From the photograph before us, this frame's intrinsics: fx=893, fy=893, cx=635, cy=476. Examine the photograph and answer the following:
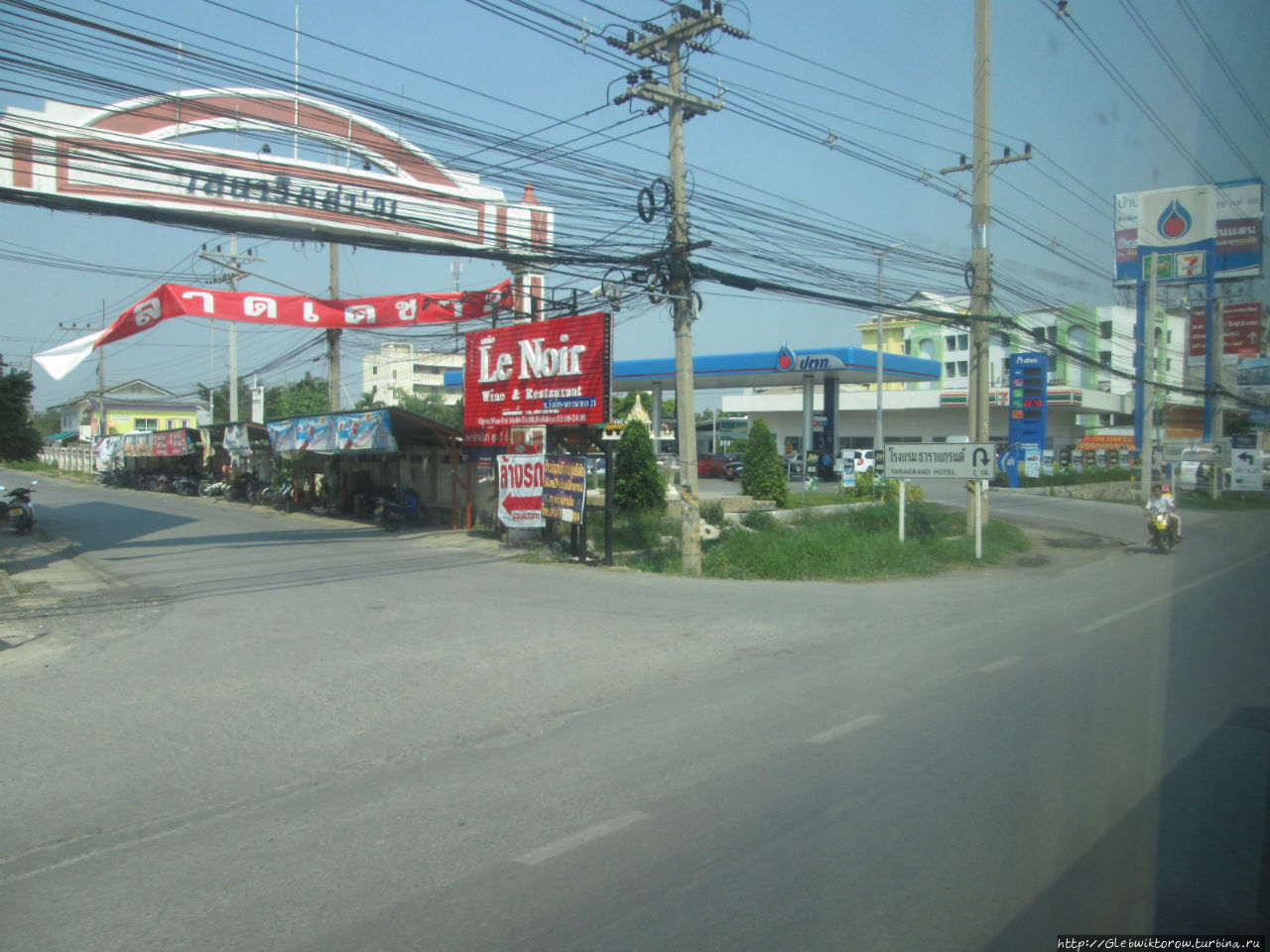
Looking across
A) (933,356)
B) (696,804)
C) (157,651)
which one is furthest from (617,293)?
(933,356)

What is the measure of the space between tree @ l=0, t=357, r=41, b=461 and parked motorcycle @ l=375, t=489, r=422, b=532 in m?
8.64

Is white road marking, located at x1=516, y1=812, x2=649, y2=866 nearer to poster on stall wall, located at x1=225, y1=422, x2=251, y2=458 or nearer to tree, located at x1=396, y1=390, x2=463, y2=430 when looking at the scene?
poster on stall wall, located at x1=225, y1=422, x2=251, y2=458

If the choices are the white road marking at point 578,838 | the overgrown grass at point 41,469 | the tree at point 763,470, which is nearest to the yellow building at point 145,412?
the overgrown grass at point 41,469

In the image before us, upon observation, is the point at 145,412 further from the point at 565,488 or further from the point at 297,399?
the point at 565,488

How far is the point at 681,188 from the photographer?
1609 cm

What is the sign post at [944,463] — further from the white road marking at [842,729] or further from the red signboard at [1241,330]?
the red signboard at [1241,330]

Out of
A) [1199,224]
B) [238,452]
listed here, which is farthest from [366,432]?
[1199,224]

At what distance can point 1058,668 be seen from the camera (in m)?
8.60

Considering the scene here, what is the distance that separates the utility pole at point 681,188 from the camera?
15.6 meters

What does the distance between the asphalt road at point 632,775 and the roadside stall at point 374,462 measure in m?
11.2

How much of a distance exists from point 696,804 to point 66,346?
13149mm

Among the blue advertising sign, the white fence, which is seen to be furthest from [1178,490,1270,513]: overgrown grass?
the white fence

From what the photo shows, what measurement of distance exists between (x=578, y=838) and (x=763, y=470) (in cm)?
2412

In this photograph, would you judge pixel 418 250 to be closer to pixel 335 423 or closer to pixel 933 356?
pixel 335 423
